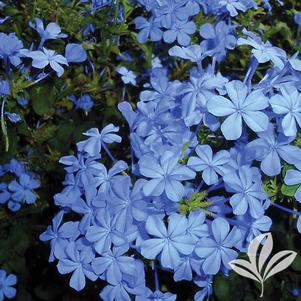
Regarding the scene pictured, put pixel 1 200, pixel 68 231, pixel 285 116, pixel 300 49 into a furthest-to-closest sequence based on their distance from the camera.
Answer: pixel 1 200
pixel 300 49
pixel 68 231
pixel 285 116

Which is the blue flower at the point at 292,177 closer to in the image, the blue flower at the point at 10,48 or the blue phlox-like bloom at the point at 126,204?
the blue phlox-like bloom at the point at 126,204

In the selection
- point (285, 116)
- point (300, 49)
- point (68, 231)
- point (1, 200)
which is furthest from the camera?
point (1, 200)

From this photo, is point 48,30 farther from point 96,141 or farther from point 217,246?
point 217,246

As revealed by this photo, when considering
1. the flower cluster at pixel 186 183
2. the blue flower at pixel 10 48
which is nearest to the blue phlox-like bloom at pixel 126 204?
the flower cluster at pixel 186 183

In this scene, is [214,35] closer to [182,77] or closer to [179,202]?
[182,77]

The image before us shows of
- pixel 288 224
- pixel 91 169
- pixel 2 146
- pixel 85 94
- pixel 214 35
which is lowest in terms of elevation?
pixel 288 224

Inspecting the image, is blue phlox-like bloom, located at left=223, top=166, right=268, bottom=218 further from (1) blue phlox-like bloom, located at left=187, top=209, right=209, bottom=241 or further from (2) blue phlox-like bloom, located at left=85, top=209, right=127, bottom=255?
(2) blue phlox-like bloom, located at left=85, top=209, right=127, bottom=255

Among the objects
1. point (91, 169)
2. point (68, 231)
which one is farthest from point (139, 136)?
point (68, 231)
